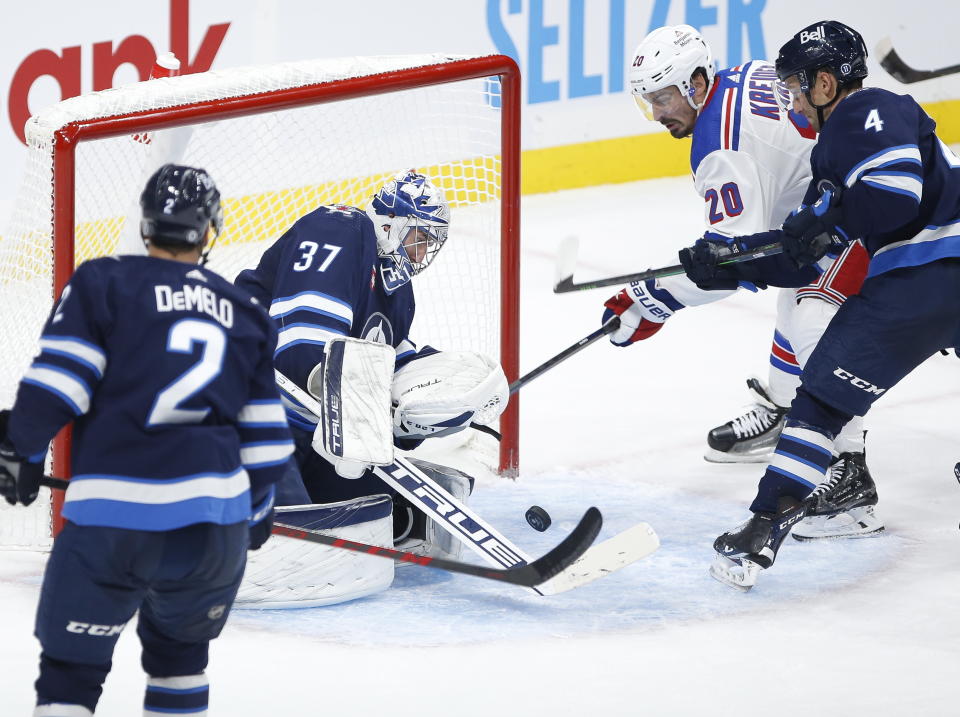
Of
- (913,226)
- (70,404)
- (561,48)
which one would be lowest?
(70,404)

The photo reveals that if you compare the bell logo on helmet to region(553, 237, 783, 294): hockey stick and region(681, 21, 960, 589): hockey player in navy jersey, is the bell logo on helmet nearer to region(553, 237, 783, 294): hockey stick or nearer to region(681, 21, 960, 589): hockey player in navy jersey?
region(681, 21, 960, 589): hockey player in navy jersey

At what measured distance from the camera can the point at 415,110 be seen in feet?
16.1

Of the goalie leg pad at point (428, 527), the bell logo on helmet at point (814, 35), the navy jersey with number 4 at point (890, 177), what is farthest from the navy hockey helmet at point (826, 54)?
the goalie leg pad at point (428, 527)

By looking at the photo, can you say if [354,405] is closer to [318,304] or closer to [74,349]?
[318,304]

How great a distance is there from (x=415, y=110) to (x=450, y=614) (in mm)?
2439

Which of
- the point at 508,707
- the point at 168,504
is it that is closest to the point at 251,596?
the point at 508,707

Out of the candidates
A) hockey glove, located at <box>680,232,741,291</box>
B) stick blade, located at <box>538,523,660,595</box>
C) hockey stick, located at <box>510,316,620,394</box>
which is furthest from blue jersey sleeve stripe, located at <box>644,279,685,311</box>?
stick blade, located at <box>538,523,660,595</box>

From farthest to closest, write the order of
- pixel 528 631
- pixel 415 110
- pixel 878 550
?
pixel 415 110 < pixel 878 550 < pixel 528 631

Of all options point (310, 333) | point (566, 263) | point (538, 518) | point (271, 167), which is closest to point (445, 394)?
point (310, 333)

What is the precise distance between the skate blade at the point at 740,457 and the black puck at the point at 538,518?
83cm

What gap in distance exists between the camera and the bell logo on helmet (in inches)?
116

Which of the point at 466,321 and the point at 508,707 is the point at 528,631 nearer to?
the point at 508,707

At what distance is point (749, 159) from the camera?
3328 mm

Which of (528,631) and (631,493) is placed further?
(631,493)
